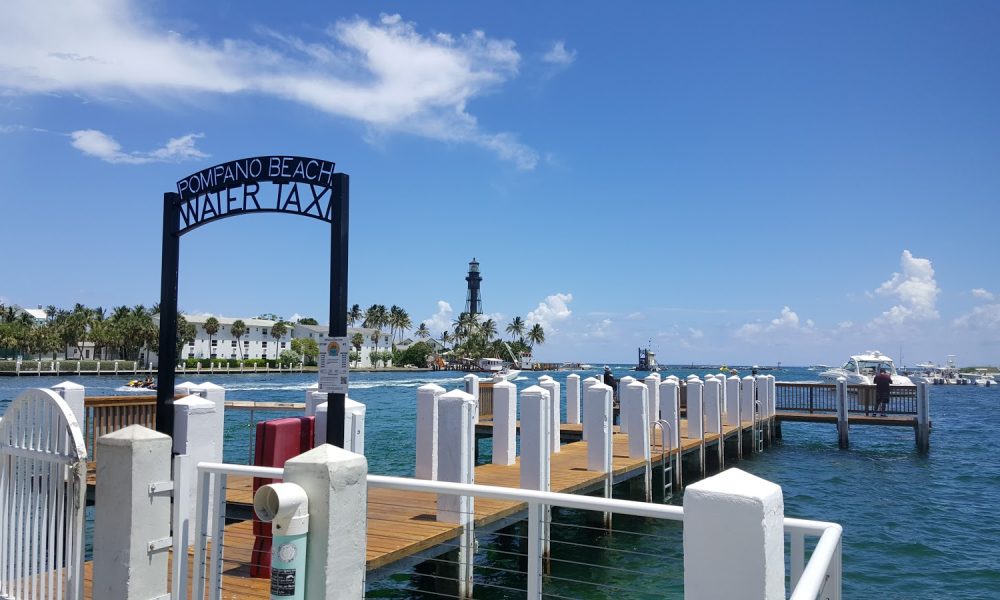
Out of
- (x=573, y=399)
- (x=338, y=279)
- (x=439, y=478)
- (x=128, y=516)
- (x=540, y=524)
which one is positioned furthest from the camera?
(x=573, y=399)

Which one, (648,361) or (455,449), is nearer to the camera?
(455,449)

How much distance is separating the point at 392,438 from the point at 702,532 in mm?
28255

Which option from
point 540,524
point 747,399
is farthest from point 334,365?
point 747,399

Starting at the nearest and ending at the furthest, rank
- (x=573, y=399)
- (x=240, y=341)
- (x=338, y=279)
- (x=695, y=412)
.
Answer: (x=338, y=279) → (x=695, y=412) → (x=573, y=399) → (x=240, y=341)

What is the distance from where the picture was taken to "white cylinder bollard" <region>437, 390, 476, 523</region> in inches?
355

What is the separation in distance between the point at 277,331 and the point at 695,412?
4574 inches

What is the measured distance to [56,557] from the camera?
5828mm

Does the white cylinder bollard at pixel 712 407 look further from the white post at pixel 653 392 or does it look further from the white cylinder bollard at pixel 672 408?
the white cylinder bollard at pixel 672 408

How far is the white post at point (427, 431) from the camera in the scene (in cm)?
990

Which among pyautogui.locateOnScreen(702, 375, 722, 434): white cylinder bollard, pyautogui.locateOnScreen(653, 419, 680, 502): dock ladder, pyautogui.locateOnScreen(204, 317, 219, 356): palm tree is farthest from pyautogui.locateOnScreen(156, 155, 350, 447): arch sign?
pyautogui.locateOnScreen(204, 317, 219, 356): palm tree

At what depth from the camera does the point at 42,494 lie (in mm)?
5605

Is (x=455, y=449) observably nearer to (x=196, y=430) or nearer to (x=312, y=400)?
(x=312, y=400)

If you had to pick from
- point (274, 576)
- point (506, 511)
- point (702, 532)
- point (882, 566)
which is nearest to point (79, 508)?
point (274, 576)

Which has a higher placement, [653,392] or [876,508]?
[653,392]
